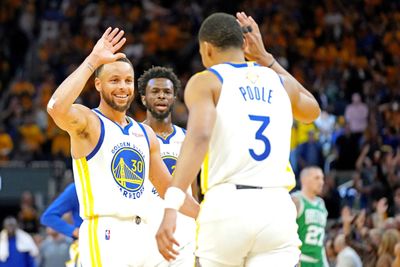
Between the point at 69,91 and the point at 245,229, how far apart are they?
2.01m

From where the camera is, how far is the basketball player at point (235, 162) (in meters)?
5.96

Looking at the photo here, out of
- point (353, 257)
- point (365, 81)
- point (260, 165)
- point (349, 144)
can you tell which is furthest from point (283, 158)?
point (365, 81)

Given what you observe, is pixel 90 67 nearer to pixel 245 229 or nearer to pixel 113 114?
pixel 113 114

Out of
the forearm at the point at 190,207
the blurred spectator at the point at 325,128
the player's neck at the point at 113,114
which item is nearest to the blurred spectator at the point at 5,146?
the blurred spectator at the point at 325,128

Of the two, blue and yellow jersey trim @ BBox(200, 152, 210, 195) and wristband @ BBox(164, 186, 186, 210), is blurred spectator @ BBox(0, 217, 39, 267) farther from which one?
wristband @ BBox(164, 186, 186, 210)

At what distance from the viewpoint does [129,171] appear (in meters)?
7.60

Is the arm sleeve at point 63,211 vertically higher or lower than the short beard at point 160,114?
lower

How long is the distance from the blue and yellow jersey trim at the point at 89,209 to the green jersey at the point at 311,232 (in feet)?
16.9

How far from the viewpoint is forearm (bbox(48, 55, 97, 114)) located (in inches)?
288

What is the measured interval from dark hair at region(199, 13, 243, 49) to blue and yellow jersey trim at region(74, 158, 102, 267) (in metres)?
1.74

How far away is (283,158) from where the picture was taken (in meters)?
6.27

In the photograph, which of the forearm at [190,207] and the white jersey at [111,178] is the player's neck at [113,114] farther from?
the forearm at [190,207]

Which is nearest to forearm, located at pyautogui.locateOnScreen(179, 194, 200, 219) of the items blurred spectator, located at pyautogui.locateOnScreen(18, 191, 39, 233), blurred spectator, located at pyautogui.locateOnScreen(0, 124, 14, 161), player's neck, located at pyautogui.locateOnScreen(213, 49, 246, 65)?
player's neck, located at pyautogui.locateOnScreen(213, 49, 246, 65)

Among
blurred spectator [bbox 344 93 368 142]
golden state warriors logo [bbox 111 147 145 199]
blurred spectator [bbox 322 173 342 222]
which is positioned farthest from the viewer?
blurred spectator [bbox 344 93 368 142]
